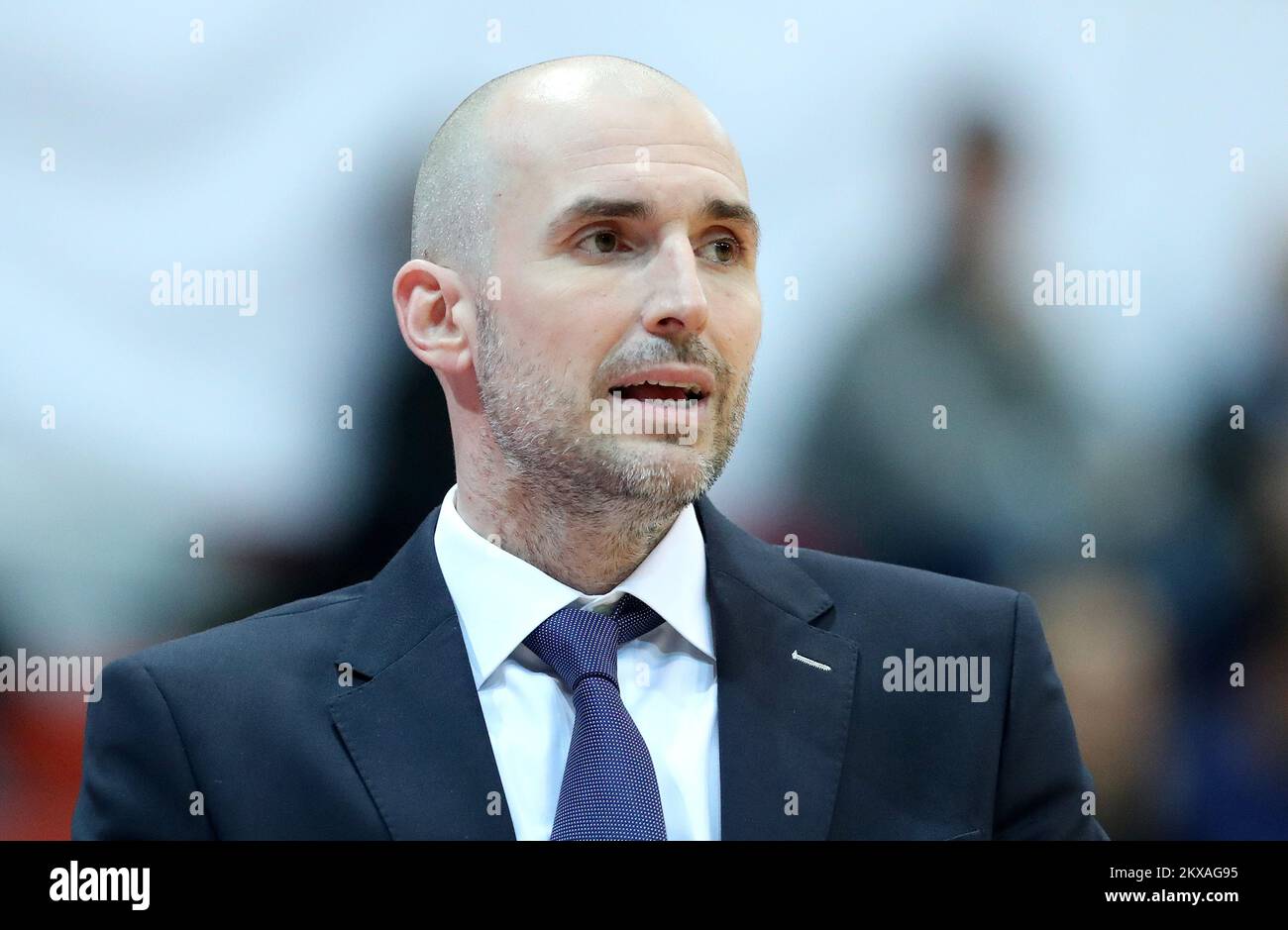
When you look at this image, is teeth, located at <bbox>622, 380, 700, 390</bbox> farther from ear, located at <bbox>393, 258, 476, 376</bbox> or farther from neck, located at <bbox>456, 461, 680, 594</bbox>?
ear, located at <bbox>393, 258, 476, 376</bbox>

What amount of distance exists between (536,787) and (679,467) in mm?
552

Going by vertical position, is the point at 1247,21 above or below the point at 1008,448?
above

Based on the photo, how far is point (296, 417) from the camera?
2.58 meters

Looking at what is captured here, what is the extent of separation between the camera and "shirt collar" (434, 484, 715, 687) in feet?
7.75

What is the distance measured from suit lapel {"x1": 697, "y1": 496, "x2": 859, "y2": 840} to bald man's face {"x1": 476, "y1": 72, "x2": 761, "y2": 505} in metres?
0.21

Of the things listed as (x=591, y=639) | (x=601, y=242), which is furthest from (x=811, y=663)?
(x=601, y=242)

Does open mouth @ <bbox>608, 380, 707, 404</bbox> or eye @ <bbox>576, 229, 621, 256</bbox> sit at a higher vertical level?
eye @ <bbox>576, 229, 621, 256</bbox>

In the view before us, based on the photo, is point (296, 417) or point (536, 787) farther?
point (296, 417)

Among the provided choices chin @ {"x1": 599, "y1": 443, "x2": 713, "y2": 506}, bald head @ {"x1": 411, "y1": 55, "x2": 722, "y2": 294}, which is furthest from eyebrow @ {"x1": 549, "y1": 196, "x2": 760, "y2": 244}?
chin @ {"x1": 599, "y1": 443, "x2": 713, "y2": 506}

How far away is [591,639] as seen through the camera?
7.68 ft

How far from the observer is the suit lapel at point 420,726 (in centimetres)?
224

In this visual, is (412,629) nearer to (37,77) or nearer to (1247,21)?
(37,77)
